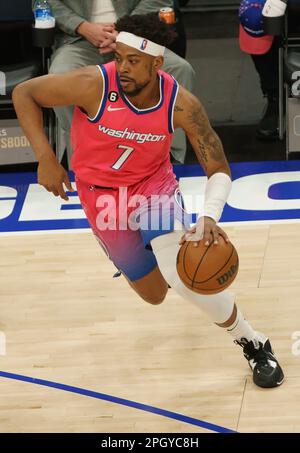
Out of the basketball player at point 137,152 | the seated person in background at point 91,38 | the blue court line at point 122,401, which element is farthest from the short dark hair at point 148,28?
the seated person in background at point 91,38

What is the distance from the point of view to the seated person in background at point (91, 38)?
7516 millimetres

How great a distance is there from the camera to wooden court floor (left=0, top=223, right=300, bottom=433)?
4871mm

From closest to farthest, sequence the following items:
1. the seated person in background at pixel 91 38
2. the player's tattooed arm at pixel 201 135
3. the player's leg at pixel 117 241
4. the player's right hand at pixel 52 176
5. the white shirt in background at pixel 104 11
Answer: the player's right hand at pixel 52 176
the player's tattooed arm at pixel 201 135
the player's leg at pixel 117 241
the seated person in background at pixel 91 38
the white shirt in background at pixel 104 11

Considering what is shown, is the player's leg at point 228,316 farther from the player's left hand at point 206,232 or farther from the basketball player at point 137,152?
the player's left hand at point 206,232

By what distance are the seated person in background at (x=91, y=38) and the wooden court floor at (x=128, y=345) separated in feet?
4.09

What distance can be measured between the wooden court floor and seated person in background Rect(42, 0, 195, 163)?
49.1 inches

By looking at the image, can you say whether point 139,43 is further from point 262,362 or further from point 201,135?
point 262,362

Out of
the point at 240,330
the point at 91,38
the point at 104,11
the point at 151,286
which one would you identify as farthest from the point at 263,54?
the point at 240,330

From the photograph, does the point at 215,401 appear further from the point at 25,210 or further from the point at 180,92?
the point at 25,210

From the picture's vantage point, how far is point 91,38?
7520mm

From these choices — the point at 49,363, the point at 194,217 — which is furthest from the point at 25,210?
the point at 49,363
